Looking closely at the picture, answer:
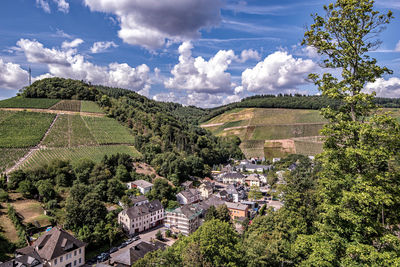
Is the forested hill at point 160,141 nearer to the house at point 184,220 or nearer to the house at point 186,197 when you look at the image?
the house at point 186,197

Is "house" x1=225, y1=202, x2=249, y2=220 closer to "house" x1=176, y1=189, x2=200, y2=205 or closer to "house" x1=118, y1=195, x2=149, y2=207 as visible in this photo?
"house" x1=176, y1=189, x2=200, y2=205

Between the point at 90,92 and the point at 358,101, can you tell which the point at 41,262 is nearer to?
the point at 358,101

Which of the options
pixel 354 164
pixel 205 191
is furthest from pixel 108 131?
pixel 354 164

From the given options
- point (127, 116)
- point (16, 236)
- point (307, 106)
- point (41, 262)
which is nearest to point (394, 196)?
point (41, 262)

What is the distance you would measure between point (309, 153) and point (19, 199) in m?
99.8

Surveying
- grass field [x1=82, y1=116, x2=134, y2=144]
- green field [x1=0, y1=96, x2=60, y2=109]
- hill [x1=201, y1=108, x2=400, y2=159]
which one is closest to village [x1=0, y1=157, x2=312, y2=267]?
grass field [x1=82, y1=116, x2=134, y2=144]

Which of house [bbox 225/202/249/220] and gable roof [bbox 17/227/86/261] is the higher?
gable roof [bbox 17/227/86/261]

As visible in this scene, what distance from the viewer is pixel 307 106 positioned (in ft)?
474

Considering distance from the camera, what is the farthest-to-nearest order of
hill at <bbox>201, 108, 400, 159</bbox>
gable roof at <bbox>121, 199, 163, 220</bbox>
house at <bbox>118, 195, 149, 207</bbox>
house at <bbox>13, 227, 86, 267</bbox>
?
hill at <bbox>201, 108, 400, 159</bbox>
house at <bbox>118, 195, 149, 207</bbox>
gable roof at <bbox>121, 199, 163, 220</bbox>
house at <bbox>13, 227, 86, 267</bbox>

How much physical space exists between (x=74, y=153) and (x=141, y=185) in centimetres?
2256

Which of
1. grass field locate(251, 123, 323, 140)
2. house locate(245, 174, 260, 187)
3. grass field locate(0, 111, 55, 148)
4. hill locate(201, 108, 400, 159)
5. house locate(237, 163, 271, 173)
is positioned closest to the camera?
grass field locate(0, 111, 55, 148)

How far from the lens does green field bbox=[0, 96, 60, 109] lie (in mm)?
81662

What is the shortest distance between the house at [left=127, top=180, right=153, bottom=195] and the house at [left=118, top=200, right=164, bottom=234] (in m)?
6.62

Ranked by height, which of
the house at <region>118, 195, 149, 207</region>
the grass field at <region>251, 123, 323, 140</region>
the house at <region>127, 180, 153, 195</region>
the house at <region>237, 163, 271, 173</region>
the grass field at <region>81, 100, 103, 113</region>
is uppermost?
the grass field at <region>81, 100, 103, 113</region>
